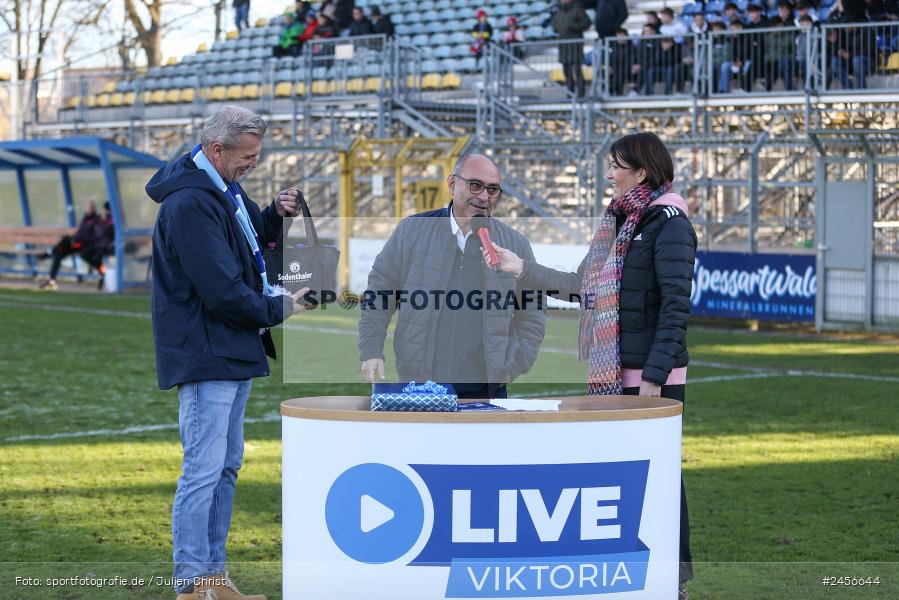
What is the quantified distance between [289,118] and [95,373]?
1686cm

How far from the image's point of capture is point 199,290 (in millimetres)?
5254

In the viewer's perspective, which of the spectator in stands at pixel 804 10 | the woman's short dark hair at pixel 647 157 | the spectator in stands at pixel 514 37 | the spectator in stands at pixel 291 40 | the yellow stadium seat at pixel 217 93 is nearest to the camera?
the woman's short dark hair at pixel 647 157

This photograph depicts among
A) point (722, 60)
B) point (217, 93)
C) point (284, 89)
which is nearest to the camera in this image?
point (722, 60)

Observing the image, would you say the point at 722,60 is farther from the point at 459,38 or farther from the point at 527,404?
the point at 527,404

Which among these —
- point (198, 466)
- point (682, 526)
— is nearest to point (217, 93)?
point (198, 466)

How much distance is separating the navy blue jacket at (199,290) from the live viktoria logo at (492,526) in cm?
82

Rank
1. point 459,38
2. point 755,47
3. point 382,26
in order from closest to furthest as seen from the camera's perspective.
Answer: point 755,47, point 382,26, point 459,38

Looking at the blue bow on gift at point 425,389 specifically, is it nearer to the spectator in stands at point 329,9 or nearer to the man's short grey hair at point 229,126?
the man's short grey hair at point 229,126

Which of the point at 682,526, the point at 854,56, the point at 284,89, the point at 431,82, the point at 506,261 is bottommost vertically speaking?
the point at 682,526

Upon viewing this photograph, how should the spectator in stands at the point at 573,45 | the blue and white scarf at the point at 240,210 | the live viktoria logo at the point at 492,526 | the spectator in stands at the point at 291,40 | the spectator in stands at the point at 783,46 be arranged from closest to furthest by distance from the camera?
1. the live viktoria logo at the point at 492,526
2. the blue and white scarf at the point at 240,210
3. the spectator in stands at the point at 783,46
4. the spectator in stands at the point at 573,45
5. the spectator in stands at the point at 291,40

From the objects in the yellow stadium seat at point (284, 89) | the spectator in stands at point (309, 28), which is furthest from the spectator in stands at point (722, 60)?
the yellow stadium seat at point (284, 89)

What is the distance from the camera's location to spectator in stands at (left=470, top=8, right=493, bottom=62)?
28.3 meters

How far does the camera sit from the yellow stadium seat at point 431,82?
28.1 m

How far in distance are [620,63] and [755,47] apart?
2.50 meters
